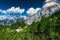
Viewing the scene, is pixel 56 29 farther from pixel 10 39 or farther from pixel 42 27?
pixel 10 39

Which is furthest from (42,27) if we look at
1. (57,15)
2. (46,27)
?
(57,15)

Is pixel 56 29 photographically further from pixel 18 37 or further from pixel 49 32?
pixel 18 37

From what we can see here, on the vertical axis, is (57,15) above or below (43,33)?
above

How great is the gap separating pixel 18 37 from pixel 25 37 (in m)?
0.20

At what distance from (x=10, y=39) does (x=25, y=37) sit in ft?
1.34

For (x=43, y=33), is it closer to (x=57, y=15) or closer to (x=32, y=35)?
(x=32, y=35)

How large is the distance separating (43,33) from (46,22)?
20.8 inches

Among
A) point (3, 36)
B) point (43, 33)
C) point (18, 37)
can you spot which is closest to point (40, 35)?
point (43, 33)

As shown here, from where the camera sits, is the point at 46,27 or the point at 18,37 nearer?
the point at 18,37

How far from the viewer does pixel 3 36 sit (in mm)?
6895

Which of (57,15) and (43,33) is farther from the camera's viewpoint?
(57,15)

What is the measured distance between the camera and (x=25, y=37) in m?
6.57

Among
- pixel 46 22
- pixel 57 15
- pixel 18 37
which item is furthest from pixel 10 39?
pixel 57 15

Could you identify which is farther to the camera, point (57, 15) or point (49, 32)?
point (57, 15)
